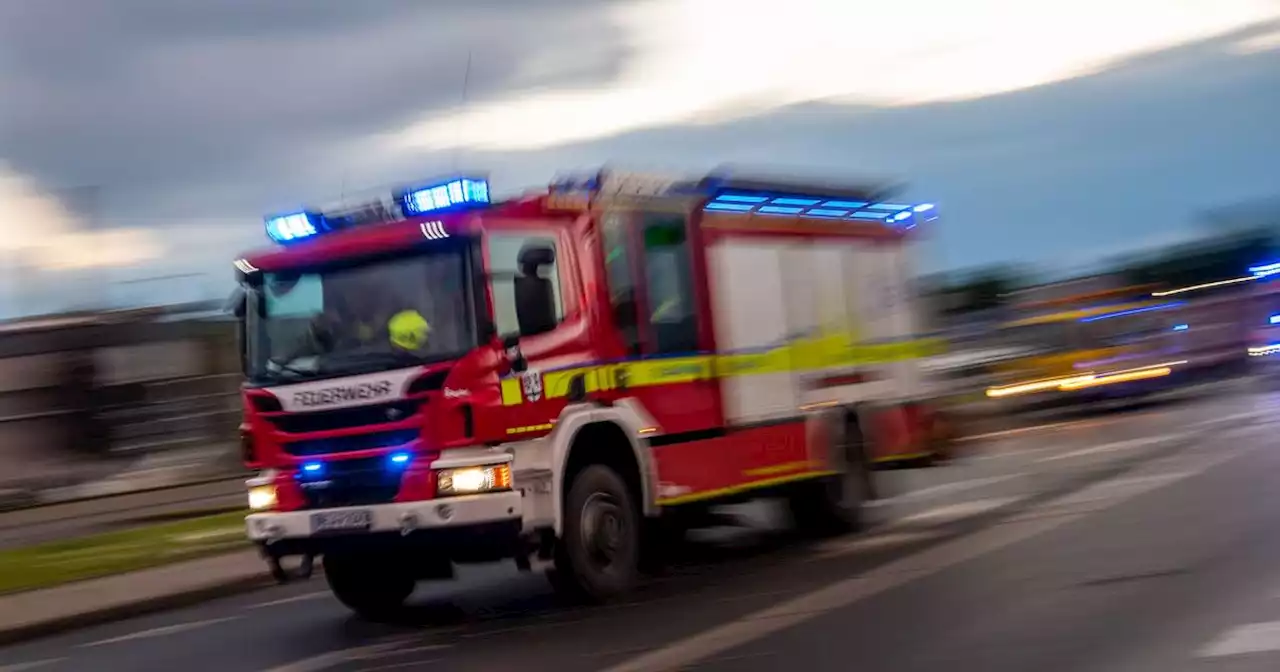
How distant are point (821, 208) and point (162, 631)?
635 centimetres

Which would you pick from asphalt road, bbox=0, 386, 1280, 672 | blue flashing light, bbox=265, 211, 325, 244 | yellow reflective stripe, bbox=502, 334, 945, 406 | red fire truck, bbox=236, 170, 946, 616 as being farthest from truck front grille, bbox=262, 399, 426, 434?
asphalt road, bbox=0, 386, 1280, 672

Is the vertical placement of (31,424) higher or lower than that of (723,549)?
higher

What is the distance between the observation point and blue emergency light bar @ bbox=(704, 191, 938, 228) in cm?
1312

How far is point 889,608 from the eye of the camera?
9.82 m

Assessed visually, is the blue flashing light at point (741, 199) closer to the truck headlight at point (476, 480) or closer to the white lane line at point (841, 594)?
the white lane line at point (841, 594)

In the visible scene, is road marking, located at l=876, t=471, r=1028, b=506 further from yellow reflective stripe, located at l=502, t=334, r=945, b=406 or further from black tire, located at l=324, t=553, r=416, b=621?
black tire, located at l=324, t=553, r=416, b=621

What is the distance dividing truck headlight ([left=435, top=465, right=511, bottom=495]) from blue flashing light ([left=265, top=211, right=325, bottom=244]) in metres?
2.06

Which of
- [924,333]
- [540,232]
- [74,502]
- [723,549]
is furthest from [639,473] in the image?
[74,502]

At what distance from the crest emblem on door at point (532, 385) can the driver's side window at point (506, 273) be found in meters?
0.28

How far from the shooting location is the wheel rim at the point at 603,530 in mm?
11031

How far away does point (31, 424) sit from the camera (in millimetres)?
29203

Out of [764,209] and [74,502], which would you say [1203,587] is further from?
[74,502]

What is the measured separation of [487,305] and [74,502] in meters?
20.6

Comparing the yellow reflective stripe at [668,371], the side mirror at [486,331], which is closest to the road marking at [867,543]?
the yellow reflective stripe at [668,371]
